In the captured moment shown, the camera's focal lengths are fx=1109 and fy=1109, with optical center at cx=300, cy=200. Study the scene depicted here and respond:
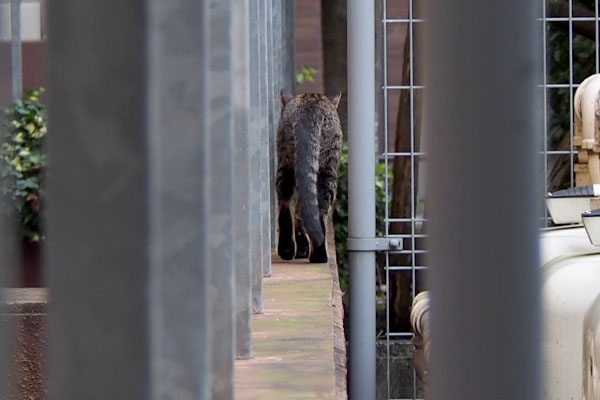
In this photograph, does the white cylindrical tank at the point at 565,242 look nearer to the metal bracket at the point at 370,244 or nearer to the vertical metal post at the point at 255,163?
the vertical metal post at the point at 255,163

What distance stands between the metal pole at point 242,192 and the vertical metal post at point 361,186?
99.8 inches

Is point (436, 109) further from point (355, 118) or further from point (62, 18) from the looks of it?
point (355, 118)

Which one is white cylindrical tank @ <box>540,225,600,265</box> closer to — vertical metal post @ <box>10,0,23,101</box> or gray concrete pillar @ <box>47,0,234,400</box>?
vertical metal post @ <box>10,0,23,101</box>

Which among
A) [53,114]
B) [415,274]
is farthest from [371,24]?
[53,114]

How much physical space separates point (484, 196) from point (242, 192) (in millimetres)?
2346

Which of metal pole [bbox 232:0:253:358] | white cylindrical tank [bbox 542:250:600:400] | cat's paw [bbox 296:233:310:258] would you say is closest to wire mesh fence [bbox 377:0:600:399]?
cat's paw [bbox 296:233:310:258]

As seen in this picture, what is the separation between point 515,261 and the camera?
0.55 meters

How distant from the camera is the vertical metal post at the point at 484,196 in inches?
21.4

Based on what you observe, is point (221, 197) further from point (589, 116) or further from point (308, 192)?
point (589, 116)

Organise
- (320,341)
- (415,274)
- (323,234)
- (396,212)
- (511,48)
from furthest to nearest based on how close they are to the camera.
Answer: (396,212), (415,274), (323,234), (320,341), (511,48)

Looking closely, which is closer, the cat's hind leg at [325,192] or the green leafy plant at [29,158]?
the cat's hind leg at [325,192]

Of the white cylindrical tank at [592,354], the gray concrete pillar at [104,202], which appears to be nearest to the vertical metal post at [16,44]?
the white cylindrical tank at [592,354]

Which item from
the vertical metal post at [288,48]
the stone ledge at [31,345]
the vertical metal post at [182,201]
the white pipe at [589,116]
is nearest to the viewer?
the vertical metal post at [182,201]

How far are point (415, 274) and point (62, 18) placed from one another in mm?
5663
